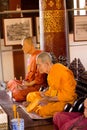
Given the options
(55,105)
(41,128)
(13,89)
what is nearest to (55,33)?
(13,89)

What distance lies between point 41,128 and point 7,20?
363cm

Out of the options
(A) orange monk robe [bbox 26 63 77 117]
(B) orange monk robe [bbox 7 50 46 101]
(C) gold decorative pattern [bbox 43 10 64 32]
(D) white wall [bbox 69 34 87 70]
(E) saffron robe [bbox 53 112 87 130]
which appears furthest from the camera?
(D) white wall [bbox 69 34 87 70]

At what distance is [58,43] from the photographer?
5414 millimetres

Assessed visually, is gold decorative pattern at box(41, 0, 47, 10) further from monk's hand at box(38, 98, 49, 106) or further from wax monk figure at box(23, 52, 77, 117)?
monk's hand at box(38, 98, 49, 106)

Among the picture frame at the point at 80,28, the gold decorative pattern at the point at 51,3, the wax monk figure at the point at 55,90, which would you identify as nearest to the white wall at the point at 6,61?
the picture frame at the point at 80,28

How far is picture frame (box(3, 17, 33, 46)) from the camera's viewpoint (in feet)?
23.5

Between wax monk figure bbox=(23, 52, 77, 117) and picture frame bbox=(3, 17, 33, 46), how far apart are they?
2.98 m

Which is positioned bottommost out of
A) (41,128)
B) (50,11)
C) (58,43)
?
(41,128)

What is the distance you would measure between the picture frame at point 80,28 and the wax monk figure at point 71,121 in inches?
165

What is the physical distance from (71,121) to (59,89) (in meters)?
0.85

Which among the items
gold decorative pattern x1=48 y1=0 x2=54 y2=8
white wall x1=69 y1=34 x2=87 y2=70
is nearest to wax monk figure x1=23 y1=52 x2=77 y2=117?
gold decorative pattern x1=48 y1=0 x2=54 y2=8

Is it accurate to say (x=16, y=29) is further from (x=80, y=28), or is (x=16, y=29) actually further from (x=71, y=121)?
(x=71, y=121)

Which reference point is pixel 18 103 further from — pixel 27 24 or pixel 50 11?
pixel 27 24

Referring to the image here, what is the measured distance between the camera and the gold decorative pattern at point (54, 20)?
5.34 m
